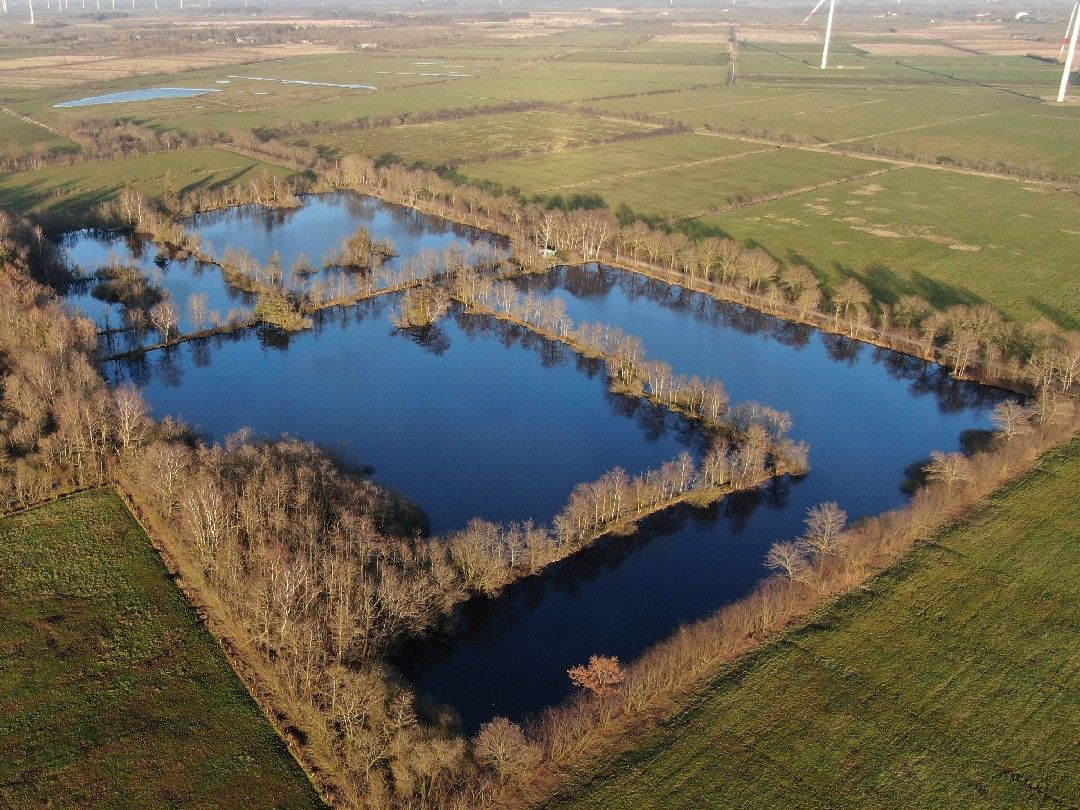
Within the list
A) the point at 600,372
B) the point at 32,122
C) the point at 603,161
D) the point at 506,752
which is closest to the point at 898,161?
the point at 603,161

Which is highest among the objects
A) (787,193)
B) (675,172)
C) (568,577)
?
(675,172)

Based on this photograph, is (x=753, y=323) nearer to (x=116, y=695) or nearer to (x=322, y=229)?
(x=322, y=229)

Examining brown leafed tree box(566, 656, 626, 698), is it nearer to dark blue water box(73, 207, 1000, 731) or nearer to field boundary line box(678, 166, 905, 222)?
dark blue water box(73, 207, 1000, 731)

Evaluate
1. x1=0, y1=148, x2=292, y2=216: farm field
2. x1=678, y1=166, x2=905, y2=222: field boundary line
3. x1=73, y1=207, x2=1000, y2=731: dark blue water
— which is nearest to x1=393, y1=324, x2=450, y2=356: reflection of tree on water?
x1=73, y1=207, x2=1000, y2=731: dark blue water

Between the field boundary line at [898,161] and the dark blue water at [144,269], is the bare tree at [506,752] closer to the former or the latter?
the dark blue water at [144,269]

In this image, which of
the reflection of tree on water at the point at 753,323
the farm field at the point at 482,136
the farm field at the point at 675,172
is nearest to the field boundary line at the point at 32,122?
the farm field at the point at 482,136

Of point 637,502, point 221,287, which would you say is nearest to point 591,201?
point 221,287

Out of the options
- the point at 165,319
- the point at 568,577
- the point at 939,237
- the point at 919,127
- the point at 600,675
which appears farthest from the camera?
the point at 919,127
